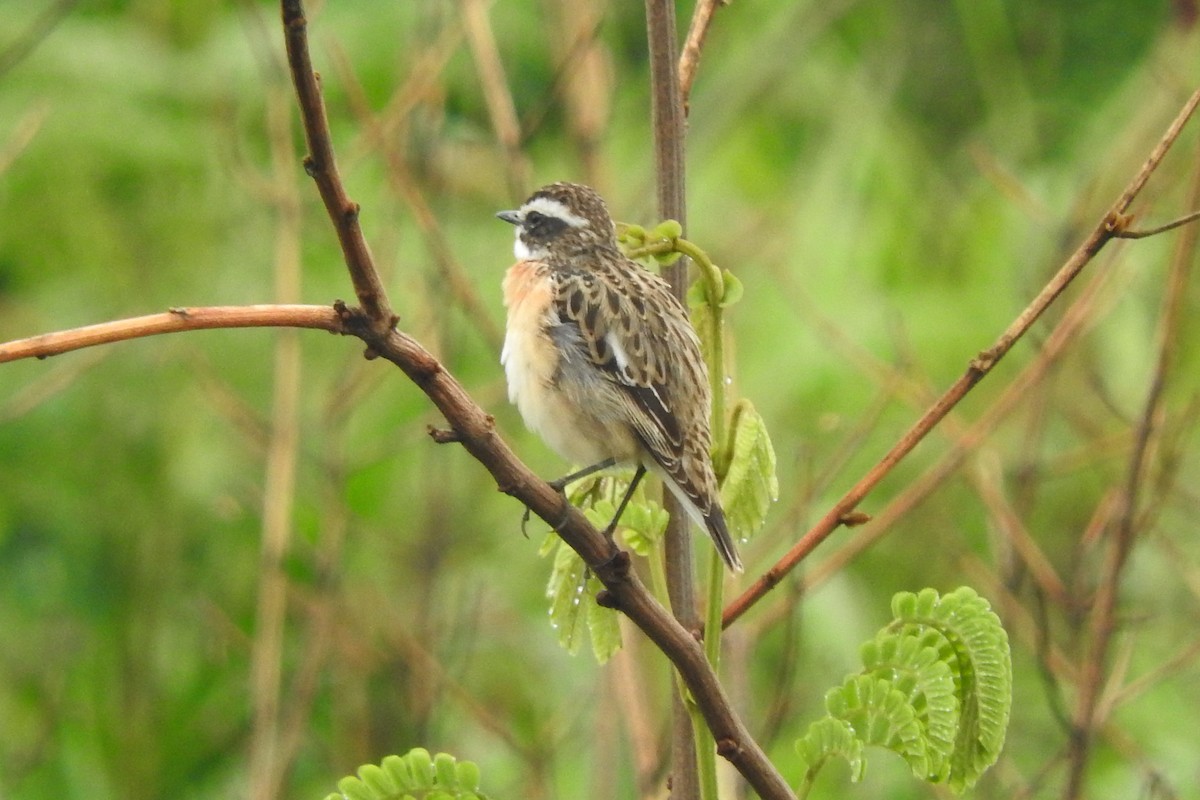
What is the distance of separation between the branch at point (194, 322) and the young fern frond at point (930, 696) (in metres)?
0.85

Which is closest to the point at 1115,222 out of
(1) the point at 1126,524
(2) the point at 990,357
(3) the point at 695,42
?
(2) the point at 990,357

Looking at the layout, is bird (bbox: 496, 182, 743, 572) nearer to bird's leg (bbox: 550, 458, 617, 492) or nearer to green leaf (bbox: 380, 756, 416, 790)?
bird's leg (bbox: 550, 458, 617, 492)

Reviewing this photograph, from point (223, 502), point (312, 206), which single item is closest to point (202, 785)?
point (223, 502)

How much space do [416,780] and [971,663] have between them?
78 cm

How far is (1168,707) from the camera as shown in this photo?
684cm

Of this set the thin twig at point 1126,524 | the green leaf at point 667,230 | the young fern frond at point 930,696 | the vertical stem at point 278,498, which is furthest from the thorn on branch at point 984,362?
the vertical stem at point 278,498

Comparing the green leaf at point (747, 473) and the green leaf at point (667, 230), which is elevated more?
the green leaf at point (667, 230)

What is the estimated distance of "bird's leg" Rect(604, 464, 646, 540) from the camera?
2.35m

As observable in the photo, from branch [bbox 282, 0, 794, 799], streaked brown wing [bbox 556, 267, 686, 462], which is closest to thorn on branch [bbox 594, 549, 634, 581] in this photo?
branch [bbox 282, 0, 794, 799]

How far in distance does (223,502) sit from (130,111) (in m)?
2.11

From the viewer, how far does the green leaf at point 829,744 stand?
2053 mm

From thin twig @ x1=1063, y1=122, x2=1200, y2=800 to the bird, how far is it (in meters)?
0.99

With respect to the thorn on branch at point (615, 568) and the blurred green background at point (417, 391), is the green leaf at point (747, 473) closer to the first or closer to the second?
the thorn on branch at point (615, 568)

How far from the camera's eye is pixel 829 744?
2.08 metres
